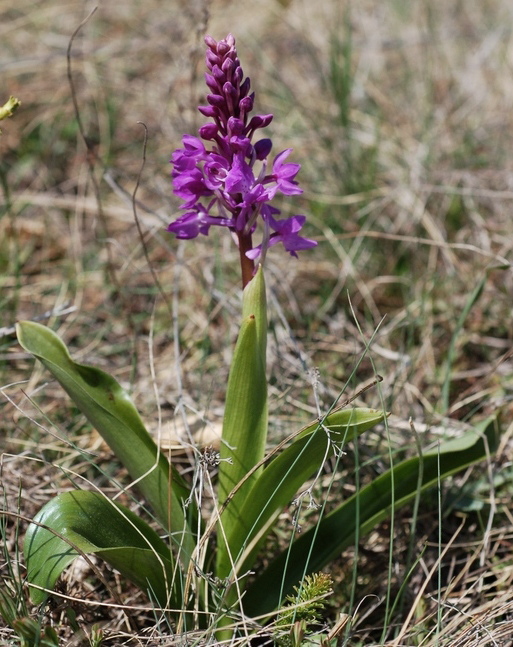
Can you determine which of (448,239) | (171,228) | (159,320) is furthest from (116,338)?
(448,239)

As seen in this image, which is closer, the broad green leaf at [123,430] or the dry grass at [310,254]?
the broad green leaf at [123,430]

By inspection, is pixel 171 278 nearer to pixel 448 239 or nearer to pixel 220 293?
pixel 220 293

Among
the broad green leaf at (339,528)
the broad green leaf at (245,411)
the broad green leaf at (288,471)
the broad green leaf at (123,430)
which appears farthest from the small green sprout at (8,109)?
the broad green leaf at (339,528)

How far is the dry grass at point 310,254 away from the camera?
228 cm

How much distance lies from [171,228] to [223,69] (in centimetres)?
43

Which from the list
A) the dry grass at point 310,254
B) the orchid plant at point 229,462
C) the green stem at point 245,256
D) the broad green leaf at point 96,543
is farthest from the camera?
the dry grass at point 310,254

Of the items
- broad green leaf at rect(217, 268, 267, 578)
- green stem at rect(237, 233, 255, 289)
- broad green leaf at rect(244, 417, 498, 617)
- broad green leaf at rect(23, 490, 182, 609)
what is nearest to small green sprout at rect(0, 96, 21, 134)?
green stem at rect(237, 233, 255, 289)

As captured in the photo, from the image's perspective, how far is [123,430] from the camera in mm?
1898

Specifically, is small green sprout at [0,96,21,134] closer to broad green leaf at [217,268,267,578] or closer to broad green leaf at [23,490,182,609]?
broad green leaf at [217,268,267,578]

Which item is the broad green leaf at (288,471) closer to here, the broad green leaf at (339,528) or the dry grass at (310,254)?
the broad green leaf at (339,528)

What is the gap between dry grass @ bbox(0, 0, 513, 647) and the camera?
2281 millimetres

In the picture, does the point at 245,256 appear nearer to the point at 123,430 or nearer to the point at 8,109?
the point at 123,430

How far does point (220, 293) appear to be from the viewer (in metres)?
3.02

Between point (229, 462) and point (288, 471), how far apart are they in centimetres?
22
